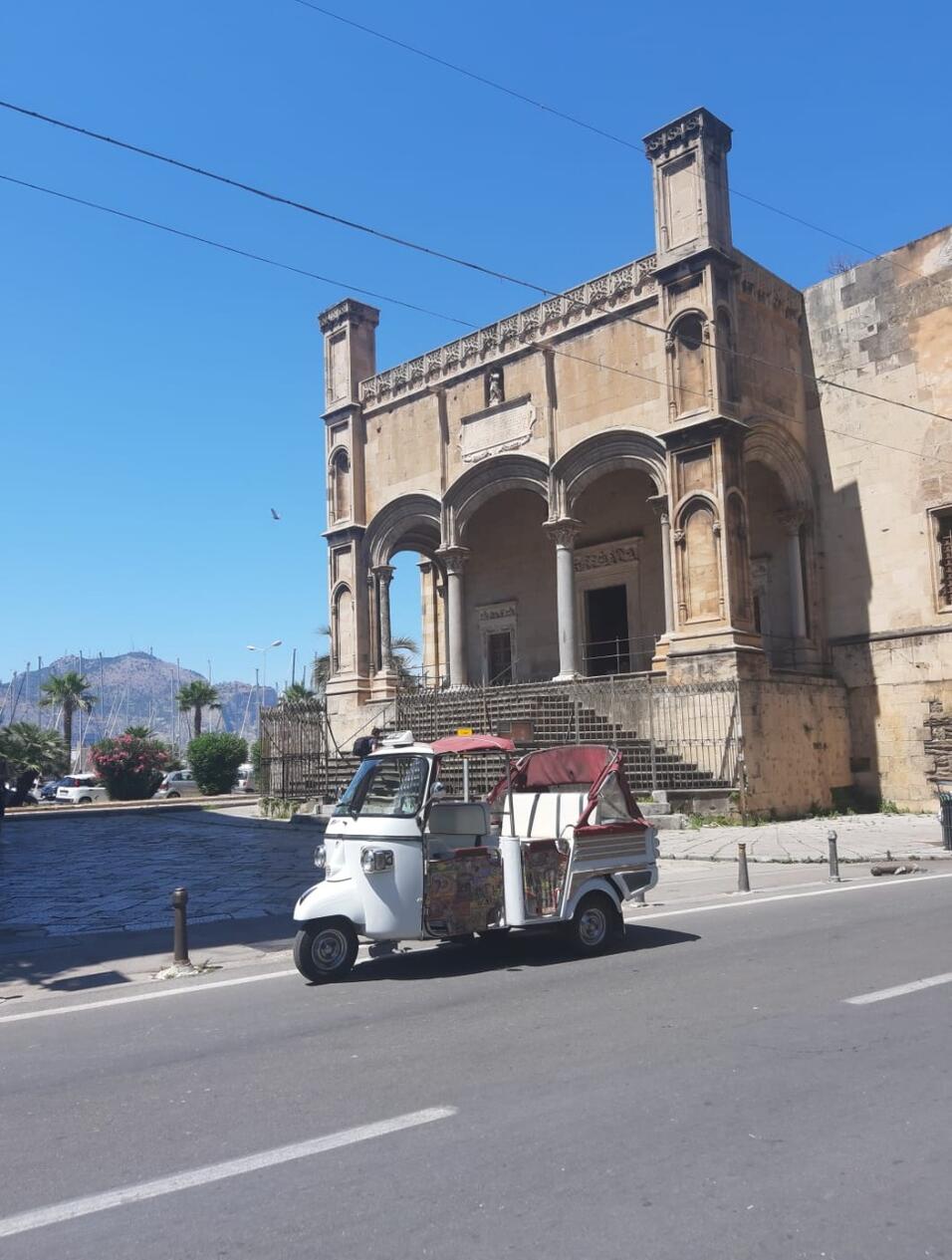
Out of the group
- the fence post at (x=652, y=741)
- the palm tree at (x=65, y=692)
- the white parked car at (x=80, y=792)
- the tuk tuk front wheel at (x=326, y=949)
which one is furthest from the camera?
the palm tree at (x=65, y=692)

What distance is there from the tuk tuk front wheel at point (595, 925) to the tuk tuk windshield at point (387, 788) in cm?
173

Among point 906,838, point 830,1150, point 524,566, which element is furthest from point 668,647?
point 830,1150

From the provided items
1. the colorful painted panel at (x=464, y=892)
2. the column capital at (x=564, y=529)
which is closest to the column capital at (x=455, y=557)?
the column capital at (x=564, y=529)

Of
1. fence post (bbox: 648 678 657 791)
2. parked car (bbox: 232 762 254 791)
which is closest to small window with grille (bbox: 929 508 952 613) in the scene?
fence post (bbox: 648 678 657 791)

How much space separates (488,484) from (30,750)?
24.9 meters

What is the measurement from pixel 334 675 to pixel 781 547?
12810mm

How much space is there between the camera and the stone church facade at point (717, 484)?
74.8 feet

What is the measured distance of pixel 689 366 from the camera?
76.0 ft

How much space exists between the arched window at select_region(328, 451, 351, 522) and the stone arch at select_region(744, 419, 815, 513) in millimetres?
11802

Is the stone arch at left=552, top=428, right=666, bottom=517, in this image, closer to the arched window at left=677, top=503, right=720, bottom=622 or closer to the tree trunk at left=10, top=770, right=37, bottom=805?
the arched window at left=677, top=503, right=720, bottom=622

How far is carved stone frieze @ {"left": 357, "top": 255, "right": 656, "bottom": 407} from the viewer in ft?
81.5

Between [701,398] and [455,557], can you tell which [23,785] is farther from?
[701,398]

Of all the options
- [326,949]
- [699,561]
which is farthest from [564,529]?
[326,949]

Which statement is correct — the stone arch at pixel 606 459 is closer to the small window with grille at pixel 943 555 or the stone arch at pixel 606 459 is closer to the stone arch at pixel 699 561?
the stone arch at pixel 699 561
